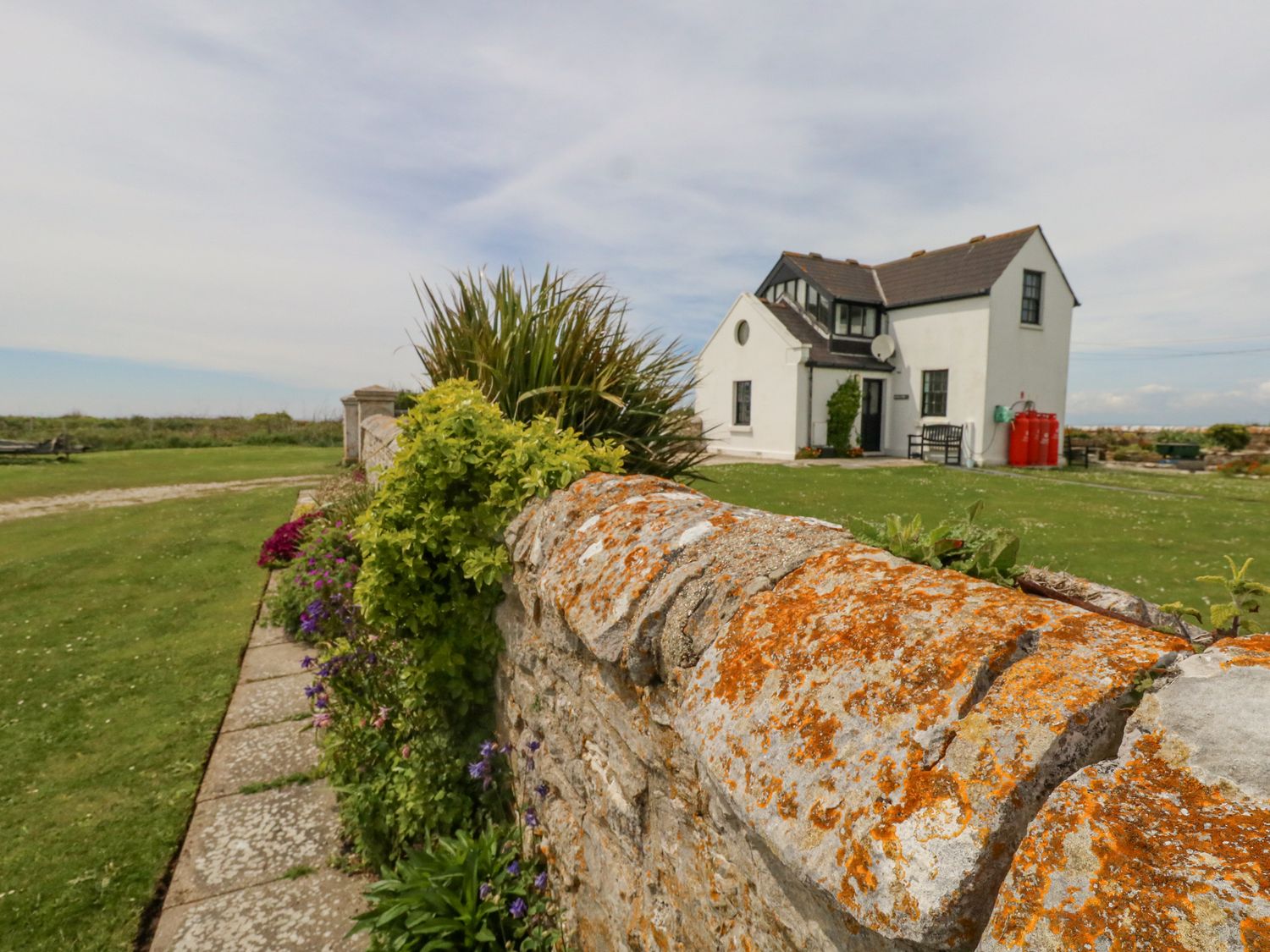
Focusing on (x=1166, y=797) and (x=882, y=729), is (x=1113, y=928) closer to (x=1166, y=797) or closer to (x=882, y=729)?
(x=1166, y=797)

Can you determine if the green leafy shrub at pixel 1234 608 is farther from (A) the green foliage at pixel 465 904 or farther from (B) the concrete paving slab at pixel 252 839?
(B) the concrete paving slab at pixel 252 839

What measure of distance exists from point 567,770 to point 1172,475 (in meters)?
24.9

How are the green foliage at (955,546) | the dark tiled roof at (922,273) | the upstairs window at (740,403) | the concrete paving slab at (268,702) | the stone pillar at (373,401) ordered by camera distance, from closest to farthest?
the green foliage at (955,546) < the concrete paving slab at (268,702) < the stone pillar at (373,401) < the dark tiled roof at (922,273) < the upstairs window at (740,403)

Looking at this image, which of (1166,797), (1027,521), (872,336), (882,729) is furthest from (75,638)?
(872,336)

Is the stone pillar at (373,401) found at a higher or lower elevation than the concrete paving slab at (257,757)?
higher

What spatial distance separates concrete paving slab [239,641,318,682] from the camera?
5.55 meters

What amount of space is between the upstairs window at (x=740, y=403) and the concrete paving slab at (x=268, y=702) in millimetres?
22121

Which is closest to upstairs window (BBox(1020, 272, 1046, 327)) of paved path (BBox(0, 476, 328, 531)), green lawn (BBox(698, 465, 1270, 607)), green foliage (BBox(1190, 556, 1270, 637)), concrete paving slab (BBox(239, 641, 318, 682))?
green lawn (BBox(698, 465, 1270, 607))

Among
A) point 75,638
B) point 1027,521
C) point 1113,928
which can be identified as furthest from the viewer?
point 1027,521

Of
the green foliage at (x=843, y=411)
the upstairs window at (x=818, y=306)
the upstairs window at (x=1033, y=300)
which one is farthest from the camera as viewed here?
the upstairs window at (x=818, y=306)

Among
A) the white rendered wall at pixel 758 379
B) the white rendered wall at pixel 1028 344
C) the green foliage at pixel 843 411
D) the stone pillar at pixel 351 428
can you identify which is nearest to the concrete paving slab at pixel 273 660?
the stone pillar at pixel 351 428

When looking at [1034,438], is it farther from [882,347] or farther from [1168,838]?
[1168,838]

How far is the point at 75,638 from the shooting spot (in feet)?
21.6

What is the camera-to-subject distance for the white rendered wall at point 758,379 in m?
23.4
